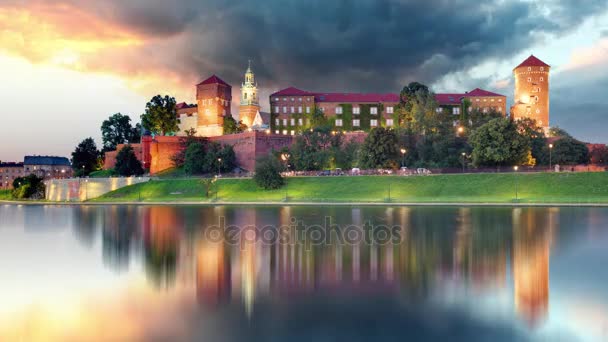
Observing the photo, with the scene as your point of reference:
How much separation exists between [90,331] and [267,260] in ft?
21.3

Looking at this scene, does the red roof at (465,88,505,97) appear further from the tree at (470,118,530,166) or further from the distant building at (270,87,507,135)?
the tree at (470,118,530,166)

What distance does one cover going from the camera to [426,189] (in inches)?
1622

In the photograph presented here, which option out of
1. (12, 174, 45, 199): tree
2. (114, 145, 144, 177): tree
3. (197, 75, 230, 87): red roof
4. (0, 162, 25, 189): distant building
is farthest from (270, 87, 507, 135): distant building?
(0, 162, 25, 189): distant building

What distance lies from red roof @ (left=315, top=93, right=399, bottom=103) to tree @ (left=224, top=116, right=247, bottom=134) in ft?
34.9

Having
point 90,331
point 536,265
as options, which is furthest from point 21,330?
point 536,265

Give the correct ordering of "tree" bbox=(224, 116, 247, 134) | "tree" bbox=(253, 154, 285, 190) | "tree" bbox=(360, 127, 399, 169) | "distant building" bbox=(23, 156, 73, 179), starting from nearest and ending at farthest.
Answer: "tree" bbox=(253, 154, 285, 190)
"tree" bbox=(360, 127, 399, 169)
"tree" bbox=(224, 116, 247, 134)
"distant building" bbox=(23, 156, 73, 179)

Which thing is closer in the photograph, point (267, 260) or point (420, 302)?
point (420, 302)

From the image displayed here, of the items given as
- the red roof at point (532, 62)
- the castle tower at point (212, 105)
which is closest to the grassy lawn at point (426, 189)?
the castle tower at point (212, 105)

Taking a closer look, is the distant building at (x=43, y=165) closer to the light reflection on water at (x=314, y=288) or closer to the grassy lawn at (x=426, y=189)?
the grassy lawn at (x=426, y=189)

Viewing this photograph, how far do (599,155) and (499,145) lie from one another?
12883 mm

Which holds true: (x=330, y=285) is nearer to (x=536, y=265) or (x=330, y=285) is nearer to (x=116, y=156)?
(x=536, y=265)

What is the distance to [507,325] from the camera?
8.67 metres

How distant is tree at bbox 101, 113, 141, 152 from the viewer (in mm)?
77688

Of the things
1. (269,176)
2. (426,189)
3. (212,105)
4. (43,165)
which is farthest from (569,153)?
(43,165)
